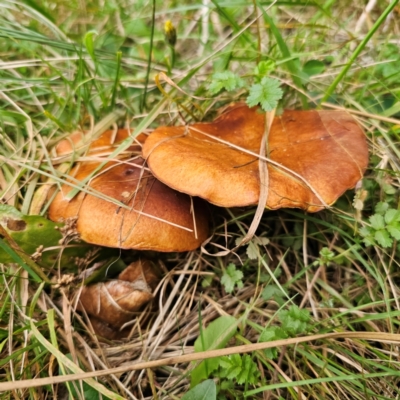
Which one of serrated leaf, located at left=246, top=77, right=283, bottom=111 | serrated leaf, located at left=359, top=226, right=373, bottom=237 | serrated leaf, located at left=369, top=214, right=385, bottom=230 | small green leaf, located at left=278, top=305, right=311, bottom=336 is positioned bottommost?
small green leaf, located at left=278, top=305, right=311, bottom=336

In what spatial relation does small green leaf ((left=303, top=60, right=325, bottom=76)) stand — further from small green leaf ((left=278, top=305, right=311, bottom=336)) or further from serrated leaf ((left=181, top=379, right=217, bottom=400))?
serrated leaf ((left=181, top=379, right=217, bottom=400))

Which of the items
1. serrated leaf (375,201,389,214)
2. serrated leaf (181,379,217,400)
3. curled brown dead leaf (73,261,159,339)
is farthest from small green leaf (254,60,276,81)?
serrated leaf (181,379,217,400)

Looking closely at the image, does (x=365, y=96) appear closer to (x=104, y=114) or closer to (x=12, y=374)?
(x=104, y=114)

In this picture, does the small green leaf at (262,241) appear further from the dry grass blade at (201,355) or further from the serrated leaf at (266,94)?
the serrated leaf at (266,94)

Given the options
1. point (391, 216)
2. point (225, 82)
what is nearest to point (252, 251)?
point (391, 216)

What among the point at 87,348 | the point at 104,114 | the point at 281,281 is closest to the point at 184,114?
the point at 104,114

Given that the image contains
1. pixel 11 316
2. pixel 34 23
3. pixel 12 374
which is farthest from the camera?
pixel 34 23
